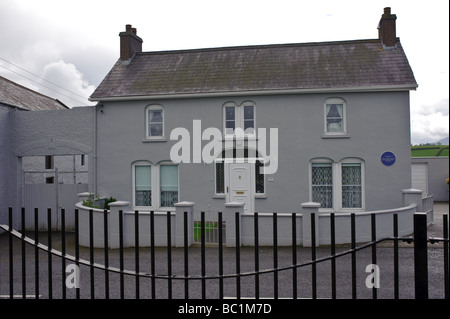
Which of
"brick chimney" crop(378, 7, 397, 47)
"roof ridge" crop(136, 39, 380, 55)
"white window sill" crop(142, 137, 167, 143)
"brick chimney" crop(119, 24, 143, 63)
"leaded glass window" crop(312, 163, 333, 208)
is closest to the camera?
"leaded glass window" crop(312, 163, 333, 208)

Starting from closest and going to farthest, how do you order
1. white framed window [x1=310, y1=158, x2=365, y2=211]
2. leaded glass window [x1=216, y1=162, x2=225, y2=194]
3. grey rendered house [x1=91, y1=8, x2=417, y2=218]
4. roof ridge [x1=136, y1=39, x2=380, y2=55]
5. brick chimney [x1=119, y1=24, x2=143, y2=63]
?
grey rendered house [x1=91, y1=8, x2=417, y2=218]
white framed window [x1=310, y1=158, x2=365, y2=211]
leaded glass window [x1=216, y1=162, x2=225, y2=194]
roof ridge [x1=136, y1=39, x2=380, y2=55]
brick chimney [x1=119, y1=24, x2=143, y2=63]

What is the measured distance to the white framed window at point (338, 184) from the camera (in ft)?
50.8

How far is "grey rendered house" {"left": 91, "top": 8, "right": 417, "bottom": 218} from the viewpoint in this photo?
15.2 meters

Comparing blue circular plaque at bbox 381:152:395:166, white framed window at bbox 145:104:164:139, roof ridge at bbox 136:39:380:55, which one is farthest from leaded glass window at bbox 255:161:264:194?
roof ridge at bbox 136:39:380:55

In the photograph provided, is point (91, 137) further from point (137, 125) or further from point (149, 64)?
point (149, 64)

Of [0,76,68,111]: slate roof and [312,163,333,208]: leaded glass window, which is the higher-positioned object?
[0,76,68,111]: slate roof

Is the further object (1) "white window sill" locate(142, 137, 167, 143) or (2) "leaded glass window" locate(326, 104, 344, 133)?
(1) "white window sill" locate(142, 137, 167, 143)

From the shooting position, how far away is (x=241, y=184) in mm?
16062

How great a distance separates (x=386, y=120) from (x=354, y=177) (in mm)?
2675

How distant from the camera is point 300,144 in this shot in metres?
15.6

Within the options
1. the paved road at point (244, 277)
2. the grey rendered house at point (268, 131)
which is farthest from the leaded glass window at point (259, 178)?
the paved road at point (244, 277)

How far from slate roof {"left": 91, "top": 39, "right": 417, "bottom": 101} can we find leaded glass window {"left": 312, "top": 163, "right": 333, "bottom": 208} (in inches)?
132

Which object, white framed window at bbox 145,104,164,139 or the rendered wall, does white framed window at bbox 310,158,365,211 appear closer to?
the rendered wall

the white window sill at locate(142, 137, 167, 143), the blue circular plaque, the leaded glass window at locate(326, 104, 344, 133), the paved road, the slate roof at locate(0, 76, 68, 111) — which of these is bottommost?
the paved road
